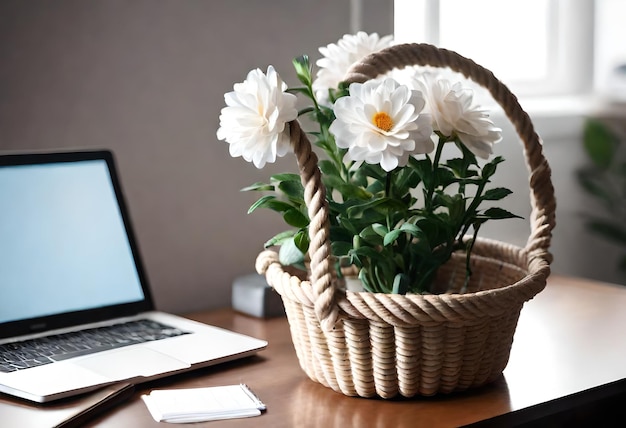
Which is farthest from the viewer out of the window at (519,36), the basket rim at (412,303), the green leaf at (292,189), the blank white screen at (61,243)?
the window at (519,36)

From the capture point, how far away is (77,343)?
104cm

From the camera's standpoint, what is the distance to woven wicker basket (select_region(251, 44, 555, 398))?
843mm

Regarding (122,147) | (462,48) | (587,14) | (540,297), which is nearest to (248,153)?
(122,147)

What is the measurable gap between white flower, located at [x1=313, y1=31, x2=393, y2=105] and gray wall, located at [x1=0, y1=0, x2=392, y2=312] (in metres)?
0.31

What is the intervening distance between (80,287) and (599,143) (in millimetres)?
1461

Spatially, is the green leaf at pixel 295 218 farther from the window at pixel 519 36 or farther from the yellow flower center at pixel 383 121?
the window at pixel 519 36

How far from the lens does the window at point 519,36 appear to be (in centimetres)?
173

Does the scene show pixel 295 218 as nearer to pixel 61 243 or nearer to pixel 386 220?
pixel 386 220

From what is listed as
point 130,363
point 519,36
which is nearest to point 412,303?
point 130,363

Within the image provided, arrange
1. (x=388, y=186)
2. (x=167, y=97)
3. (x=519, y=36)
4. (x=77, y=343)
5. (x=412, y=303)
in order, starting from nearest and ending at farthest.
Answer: (x=412, y=303), (x=388, y=186), (x=77, y=343), (x=167, y=97), (x=519, y=36)

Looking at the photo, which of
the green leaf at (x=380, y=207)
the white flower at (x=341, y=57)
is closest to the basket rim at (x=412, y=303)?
the green leaf at (x=380, y=207)

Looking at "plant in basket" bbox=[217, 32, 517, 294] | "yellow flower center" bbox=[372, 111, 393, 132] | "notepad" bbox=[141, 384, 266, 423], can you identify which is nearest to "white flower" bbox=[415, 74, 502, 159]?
"plant in basket" bbox=[217, 32, 517, 294]

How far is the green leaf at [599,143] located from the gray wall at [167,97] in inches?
32.8

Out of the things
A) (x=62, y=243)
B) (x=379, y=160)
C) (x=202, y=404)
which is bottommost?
(x=202, y=404)
